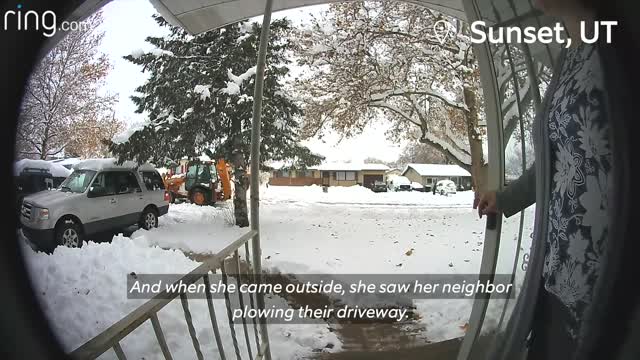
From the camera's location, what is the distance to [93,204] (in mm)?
7508

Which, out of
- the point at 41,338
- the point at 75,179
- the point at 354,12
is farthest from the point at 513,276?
the point at 354,12

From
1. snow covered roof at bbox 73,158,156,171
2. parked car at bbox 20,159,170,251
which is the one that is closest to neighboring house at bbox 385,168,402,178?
parked car at bbox 20,159,170,251

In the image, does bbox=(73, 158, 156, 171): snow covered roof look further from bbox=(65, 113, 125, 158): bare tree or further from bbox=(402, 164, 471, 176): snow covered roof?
bbox=(402, 164, 471, 176): snow covered roof

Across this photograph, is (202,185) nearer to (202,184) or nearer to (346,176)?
(202,184)

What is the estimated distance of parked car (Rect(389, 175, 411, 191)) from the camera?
22016mm

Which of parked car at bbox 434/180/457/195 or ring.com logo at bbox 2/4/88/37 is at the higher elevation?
ring.com logo at bbox 2/4/88/37

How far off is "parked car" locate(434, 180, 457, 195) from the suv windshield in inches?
698

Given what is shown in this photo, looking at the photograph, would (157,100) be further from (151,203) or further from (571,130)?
(571,130)

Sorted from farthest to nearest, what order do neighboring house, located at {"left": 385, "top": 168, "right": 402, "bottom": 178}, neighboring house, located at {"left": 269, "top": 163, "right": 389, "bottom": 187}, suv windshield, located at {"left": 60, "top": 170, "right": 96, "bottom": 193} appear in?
neighboring house, located at {"left": 385, "top": 168, "right": 402, "bottom": 178} < neighboring house, located at {"left": 269, "top": 163, "right": 389, "bottom": 187} < suv windshield, located at {"left": 60, "top": 170, "right": 96, "bottom": 193}

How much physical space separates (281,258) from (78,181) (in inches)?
195

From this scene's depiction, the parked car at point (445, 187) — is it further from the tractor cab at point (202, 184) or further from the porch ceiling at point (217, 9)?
the porch ceiling at point (217, 9)

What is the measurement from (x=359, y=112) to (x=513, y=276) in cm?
1002

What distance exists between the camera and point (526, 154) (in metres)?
1.52

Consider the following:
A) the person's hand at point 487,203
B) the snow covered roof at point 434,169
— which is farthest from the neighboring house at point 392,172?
the person's hand at point 487,203
